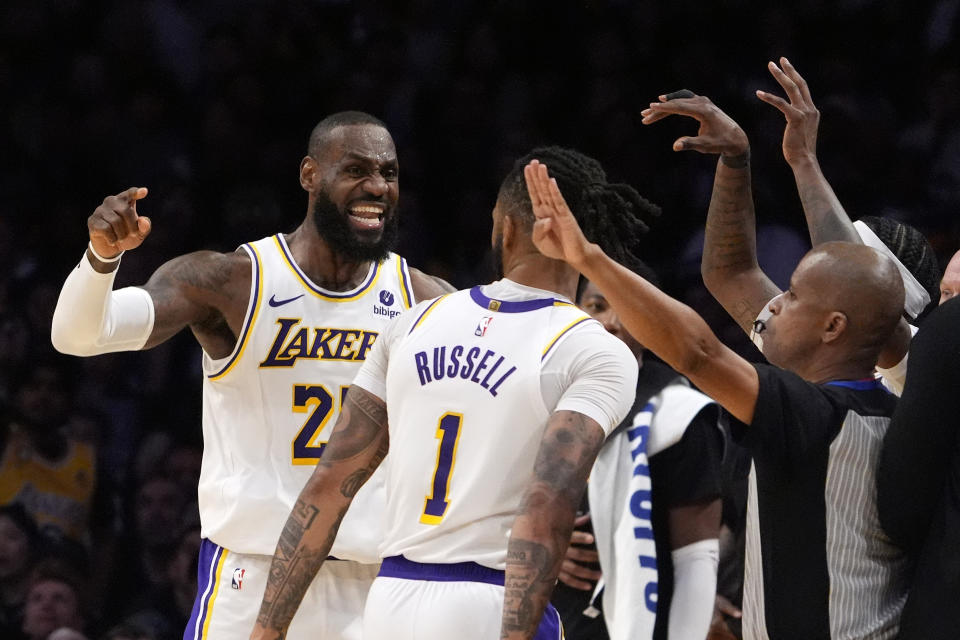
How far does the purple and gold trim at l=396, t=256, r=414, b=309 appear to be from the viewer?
4.45 meters

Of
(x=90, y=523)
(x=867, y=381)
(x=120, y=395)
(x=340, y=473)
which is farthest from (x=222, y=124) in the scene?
(x=867, y=381)

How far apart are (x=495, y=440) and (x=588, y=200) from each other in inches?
26.6

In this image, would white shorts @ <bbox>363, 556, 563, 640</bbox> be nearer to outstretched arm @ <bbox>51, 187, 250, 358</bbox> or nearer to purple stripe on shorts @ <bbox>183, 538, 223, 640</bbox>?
purple stripe on shorts @ <bbox>183, 538, 223, 640</bbox>

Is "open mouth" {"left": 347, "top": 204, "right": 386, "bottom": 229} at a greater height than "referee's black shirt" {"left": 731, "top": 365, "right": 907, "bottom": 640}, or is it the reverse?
"open mouth" {"left": 347, "top": 204, "right": 386, "bottom": 229}

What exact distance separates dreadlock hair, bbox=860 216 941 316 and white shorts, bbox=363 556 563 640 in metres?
1.69

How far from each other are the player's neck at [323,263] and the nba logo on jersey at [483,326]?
1.24 metres

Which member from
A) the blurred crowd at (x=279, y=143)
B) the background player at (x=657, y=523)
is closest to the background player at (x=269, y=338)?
Result: the background player at (x=657, y=523)

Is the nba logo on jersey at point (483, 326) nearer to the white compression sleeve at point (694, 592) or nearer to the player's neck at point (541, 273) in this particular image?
the player's neck at point (541, 273)

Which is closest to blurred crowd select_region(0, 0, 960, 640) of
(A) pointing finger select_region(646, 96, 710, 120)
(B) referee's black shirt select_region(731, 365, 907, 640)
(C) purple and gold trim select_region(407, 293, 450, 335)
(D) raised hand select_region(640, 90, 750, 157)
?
(D) raised hand select_region(640, 90, 750, 157)

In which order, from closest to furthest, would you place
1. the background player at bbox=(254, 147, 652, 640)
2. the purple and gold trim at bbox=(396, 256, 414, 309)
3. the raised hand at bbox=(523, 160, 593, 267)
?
the raised hand at bbox=(523, 160, 593, 267)
the background player at bbox=(254, 147, 652, 640)
the purple and gold trim at bbox=(396, 256, 414, 309)

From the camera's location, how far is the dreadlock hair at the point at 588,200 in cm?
330

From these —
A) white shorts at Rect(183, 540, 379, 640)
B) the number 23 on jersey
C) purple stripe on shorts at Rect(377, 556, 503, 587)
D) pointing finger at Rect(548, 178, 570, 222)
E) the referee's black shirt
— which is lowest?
white shorts at Rect(183, 540, 379, 640)

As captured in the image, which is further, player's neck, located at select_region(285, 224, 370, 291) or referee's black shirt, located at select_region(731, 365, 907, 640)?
player's neck, located at select_region(285, 224, 370, 291)

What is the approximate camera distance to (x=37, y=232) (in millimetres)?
7543
